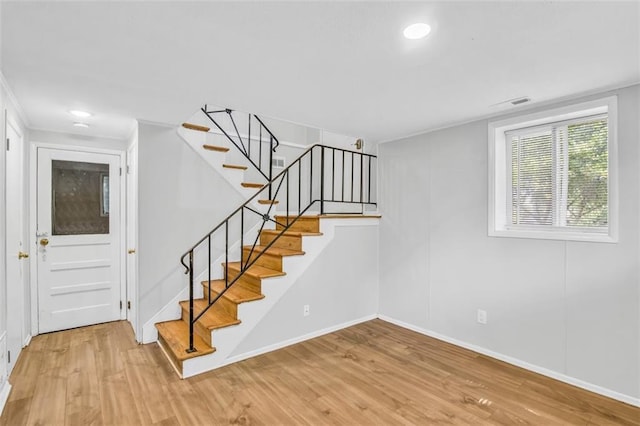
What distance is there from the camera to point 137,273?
11.1 ft

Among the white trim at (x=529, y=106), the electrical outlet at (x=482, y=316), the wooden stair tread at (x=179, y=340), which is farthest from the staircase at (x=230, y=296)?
the electrical outlet at (x=482, y=316)

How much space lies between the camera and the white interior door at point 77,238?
3.68m

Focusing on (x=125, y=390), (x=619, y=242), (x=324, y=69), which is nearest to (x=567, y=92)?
(x=619, y=242)

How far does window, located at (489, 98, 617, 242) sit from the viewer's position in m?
2.61

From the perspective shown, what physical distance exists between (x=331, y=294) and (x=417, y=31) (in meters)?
2.93

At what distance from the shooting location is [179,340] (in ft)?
10.0

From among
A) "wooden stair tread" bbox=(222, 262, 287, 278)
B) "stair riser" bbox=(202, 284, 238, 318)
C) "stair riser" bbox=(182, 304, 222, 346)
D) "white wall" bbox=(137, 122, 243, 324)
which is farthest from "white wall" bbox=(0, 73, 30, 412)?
"wooden stair tread" bbox=(222, 262, 287, 278)

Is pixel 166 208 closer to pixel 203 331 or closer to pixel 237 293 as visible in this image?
pixel 237 293

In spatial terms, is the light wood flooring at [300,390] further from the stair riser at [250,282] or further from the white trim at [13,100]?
the white trim at [13,100]

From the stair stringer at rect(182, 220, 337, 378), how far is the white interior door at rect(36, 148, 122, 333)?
1.97 metres

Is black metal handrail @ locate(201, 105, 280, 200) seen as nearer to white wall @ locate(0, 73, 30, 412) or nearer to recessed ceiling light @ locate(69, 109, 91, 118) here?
recessed ceiling light @ locate(69, 109, 91, 118)

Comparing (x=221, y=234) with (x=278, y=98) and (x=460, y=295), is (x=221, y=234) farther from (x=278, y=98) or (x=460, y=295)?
(x=460, y=295)

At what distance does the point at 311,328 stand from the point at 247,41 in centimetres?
296

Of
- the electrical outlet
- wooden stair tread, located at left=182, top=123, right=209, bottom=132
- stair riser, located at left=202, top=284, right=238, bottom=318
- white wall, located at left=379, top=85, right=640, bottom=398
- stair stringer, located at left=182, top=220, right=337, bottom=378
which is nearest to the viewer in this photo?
white wall, located at left=379, top=85, right=640, bottom=398
